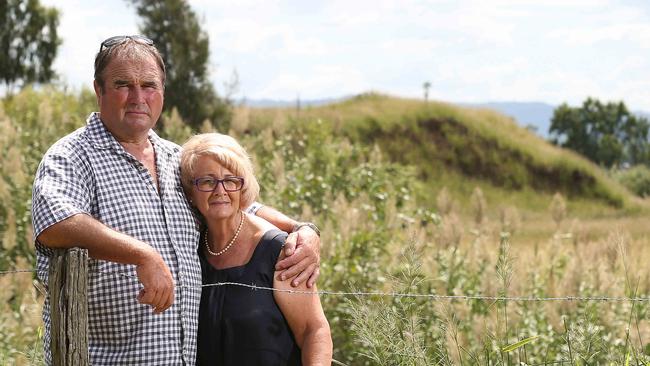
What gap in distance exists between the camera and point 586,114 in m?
74.8

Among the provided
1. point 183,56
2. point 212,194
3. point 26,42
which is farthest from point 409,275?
point 26,42

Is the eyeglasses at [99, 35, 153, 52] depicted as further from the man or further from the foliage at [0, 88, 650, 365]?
the foliage at [0, 88, 650, 365]

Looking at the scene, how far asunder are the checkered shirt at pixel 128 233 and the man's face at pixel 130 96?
6 centimetres

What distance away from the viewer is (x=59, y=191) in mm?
2777

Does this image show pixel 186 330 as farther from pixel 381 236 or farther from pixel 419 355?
pixel 381 236

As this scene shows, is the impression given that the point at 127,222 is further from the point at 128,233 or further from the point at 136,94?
the point at 136,94

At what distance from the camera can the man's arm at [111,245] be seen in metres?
2.68

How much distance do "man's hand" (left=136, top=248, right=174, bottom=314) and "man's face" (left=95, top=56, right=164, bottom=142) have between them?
51cm

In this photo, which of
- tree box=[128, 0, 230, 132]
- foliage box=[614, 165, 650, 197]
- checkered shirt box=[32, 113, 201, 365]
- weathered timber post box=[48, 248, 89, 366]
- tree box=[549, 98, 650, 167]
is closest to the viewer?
weathered timber post box=[48, 248, 89, 366]

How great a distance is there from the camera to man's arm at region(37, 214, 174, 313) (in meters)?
2.68

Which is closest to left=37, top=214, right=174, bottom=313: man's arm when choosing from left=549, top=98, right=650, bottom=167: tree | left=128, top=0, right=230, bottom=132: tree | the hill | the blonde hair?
the blonde hair

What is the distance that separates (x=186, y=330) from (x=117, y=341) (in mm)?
215

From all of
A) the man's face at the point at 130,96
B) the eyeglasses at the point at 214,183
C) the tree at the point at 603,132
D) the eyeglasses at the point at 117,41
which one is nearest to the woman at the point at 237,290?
the eyeglasses at the point at 214,183

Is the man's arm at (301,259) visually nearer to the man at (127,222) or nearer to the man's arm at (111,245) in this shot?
the man at (127,222)
